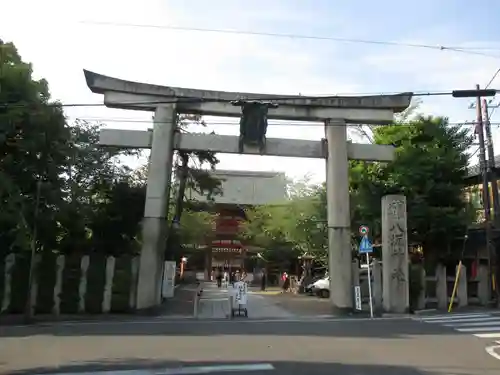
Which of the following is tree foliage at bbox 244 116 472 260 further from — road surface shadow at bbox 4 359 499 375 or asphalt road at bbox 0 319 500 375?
road surface shadow at bbox 4 359 499 375

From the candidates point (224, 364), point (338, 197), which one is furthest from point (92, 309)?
point (224, 364)

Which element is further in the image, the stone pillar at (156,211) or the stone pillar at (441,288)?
the stone pillar at (441,288)

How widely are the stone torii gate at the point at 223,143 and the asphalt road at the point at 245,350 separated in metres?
5.14

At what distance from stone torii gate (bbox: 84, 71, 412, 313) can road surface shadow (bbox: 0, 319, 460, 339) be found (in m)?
3.77

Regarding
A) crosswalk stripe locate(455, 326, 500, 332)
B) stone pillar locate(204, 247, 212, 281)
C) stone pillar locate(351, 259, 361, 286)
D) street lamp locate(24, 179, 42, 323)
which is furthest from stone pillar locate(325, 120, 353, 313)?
stone pillar locate(204, 247, 212, 281)

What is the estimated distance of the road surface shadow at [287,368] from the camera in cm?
878

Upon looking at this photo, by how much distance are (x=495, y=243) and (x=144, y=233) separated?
50.9 feet

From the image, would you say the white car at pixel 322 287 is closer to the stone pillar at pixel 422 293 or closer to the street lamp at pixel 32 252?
the stone pillar at pixel 422 293

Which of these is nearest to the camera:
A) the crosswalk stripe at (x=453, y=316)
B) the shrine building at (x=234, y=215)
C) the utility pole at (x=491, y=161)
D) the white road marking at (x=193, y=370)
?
the white road marking at (x=193, y=370)

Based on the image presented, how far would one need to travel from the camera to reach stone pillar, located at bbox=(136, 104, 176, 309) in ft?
68.0

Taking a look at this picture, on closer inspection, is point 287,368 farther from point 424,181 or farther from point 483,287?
point 424,181

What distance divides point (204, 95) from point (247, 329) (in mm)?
10267

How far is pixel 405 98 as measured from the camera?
74.6 feet

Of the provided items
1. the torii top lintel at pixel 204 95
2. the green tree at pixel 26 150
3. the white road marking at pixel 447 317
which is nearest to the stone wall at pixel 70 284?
the green tree at pixel 26 150
